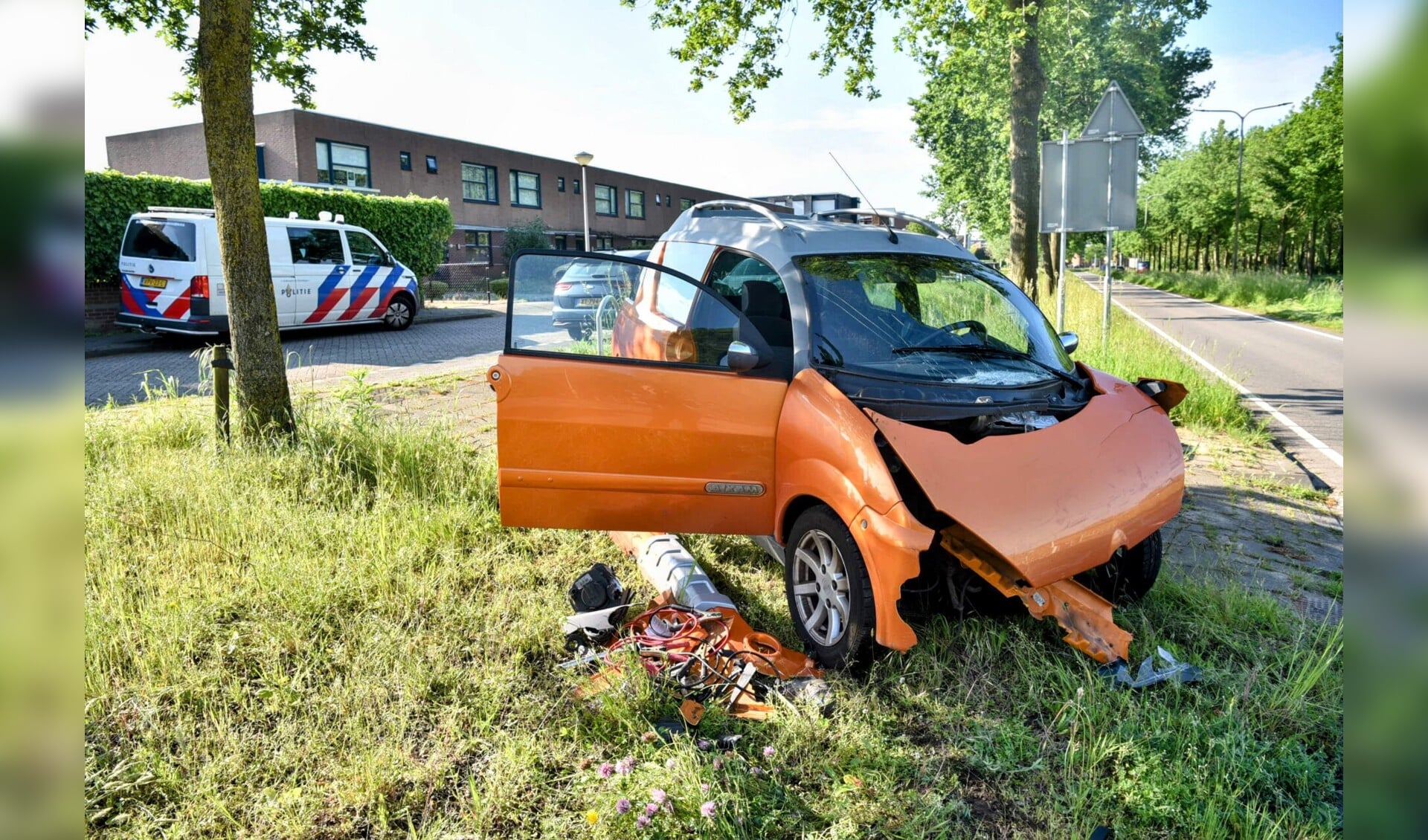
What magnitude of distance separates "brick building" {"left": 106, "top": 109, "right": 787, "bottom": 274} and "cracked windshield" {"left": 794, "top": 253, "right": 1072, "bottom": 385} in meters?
23.2

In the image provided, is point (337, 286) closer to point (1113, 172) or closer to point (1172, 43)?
point (1113, 172)

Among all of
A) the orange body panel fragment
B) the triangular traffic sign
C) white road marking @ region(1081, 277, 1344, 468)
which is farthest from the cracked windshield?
the triangular traffic sign

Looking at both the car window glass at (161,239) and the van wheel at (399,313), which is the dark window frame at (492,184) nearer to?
the van wheel at (399,313)

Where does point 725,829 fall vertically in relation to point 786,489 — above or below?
below

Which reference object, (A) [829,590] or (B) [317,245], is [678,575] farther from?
(B) [317,245]

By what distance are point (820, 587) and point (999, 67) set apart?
2441 centimetres

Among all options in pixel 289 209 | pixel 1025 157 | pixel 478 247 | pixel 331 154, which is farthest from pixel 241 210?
pixel 478 247

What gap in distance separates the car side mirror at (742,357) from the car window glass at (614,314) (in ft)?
0.33

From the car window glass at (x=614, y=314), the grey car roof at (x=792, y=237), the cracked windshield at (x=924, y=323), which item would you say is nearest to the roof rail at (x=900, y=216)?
the grey car roof at (x=792, y=237)

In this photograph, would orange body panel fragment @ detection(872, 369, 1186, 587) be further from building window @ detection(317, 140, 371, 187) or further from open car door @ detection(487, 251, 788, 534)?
building window @ detection(317, 140, 371, 187)

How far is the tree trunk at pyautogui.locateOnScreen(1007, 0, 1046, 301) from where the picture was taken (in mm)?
13438

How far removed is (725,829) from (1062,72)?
2774 centimetres

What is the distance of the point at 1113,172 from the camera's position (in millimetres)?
9492
